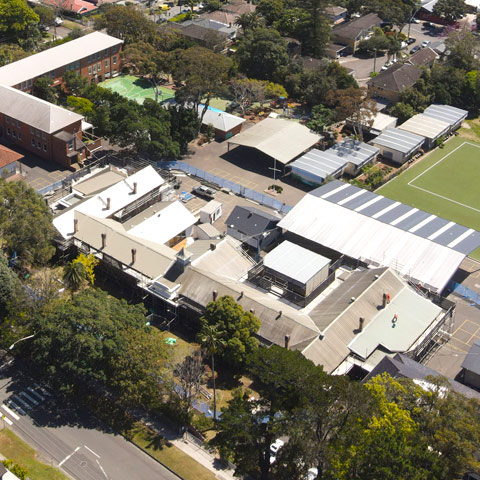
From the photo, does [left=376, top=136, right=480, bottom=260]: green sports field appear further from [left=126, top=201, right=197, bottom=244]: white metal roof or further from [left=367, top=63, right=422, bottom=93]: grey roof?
[left=126, top=201, right=197, bottom=244]: white metal roof

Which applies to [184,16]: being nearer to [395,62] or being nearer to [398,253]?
[395,62]

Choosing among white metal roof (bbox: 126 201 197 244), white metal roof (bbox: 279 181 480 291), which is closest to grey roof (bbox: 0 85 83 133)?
white metal roof (bbox: 126 201 197 244)

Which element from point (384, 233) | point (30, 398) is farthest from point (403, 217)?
point (30, 398)

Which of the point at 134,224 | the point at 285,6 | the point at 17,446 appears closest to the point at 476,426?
the point at 17,446

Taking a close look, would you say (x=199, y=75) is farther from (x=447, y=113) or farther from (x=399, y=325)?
(x=399, y=325)

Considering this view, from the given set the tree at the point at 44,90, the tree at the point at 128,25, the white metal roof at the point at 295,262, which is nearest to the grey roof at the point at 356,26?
the tree at the point at 128,25

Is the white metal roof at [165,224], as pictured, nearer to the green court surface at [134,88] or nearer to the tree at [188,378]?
the tree at [188,378]
